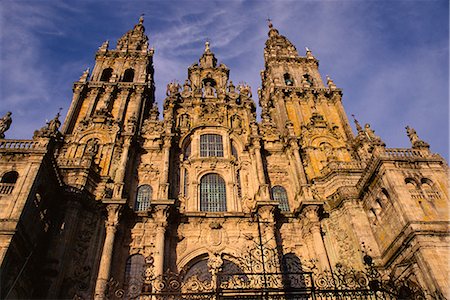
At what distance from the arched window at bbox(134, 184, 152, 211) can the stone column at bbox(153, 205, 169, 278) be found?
1.93 metres

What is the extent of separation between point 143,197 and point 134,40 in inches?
790

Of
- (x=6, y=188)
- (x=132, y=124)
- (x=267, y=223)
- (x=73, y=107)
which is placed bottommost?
(x=6, y=188)

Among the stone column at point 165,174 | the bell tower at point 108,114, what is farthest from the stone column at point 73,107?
the stone column at point 165,174

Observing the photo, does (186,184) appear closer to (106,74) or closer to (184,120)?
(184,120)

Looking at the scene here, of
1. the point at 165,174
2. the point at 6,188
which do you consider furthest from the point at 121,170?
the point at 6,188

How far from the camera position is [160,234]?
18312mm

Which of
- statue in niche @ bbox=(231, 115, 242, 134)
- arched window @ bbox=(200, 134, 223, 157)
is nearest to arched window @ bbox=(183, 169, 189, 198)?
arched window @ bbox=(200, 134, 223, 157)

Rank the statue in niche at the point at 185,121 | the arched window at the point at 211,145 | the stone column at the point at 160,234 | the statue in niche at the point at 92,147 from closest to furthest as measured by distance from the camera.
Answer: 1. the stone column at the point at 160,234
2. the statue in niche at the point at 92,147
3. the arched window at the point at 211,145
4. the statue in niche at the point at 185,121

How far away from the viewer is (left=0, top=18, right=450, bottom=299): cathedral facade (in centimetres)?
1471

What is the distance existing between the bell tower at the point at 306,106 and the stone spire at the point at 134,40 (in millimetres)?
12113

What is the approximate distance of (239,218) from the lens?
20297 millimetres

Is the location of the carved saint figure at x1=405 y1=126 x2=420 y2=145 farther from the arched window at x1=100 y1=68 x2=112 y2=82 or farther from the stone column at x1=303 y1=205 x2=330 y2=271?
the arched window at x1=100 y1=68 x2=112 y2=82

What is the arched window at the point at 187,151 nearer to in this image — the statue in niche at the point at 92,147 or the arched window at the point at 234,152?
the arched window at the point at 234,152

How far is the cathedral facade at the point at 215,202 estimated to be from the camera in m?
14.7
